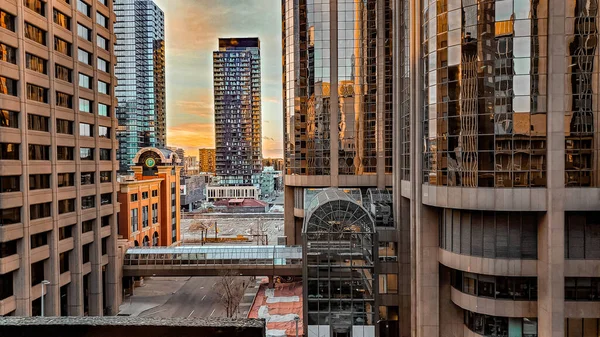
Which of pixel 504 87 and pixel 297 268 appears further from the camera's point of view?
pixel 297 268

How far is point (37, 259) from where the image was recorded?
3266cm

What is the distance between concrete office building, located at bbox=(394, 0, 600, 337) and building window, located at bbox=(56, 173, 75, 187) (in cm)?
3158

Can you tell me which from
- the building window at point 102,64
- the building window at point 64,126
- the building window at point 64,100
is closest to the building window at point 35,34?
the building window at point 64,100

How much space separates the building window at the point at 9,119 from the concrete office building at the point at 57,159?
0.08 meters

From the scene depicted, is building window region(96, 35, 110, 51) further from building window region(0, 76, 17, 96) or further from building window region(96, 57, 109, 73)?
building window region(0, 76, 17, 96)

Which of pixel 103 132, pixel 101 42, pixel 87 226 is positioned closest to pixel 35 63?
pixel 101 42

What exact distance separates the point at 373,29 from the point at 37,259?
45.5 metres

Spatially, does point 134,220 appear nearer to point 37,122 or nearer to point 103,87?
point 103,87

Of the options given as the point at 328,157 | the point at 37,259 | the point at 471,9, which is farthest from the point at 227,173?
the point at 471,9

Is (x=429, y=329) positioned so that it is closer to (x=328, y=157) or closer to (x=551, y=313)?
(x=551, y=313)

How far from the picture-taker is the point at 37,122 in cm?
3328

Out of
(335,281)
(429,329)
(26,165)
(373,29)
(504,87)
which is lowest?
(429,329)

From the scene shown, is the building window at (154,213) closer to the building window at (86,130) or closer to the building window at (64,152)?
the building window at (86,130)

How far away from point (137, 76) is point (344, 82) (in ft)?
406
